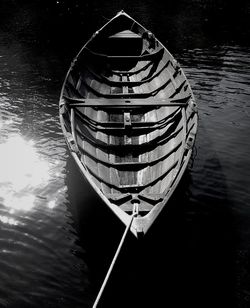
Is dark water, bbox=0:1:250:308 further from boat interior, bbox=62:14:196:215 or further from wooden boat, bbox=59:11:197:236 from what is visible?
boat interior, bbox=62:14:196:215

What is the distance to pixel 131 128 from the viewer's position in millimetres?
11797

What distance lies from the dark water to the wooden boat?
1.67ft

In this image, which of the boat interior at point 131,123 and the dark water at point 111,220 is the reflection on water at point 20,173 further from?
the boat interior at point 131,123

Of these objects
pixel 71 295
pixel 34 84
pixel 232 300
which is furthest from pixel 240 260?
pixel 34 84

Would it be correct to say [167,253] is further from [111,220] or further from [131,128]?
[131,128]

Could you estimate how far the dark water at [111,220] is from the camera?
8.02 metres

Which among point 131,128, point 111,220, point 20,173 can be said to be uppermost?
point 131,128

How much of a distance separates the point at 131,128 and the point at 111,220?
203 inches

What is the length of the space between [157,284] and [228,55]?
75.3 feet

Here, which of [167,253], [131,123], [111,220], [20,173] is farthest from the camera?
[20,173]

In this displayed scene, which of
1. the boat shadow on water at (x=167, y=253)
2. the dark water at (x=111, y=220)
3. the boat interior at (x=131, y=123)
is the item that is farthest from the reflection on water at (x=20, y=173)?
the boat interior at (x=131, y=123)

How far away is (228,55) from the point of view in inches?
1041

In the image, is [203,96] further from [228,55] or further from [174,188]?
[174,188]

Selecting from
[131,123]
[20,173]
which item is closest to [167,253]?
[131,123]
